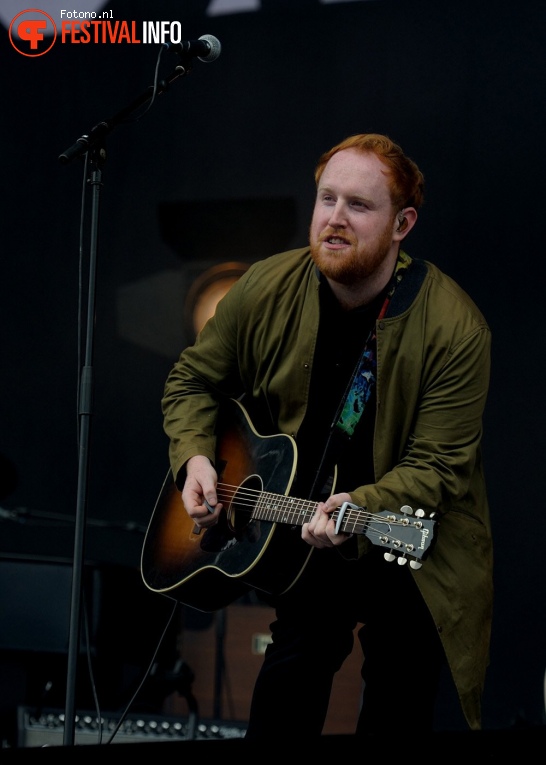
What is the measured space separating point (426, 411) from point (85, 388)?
95 centimetres

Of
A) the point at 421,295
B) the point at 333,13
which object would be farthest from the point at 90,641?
the point at 333,13

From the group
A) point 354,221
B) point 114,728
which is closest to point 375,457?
point 354,221

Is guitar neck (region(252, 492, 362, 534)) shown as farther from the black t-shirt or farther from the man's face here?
the man's face

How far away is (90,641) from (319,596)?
1463 millimetres

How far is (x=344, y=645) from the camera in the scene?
2.79 meters

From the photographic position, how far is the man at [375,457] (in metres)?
2.68

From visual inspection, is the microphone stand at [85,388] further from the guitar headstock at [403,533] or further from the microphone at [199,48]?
the guitar headstock at [403,533]

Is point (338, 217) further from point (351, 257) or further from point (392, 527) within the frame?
point (392, 527)

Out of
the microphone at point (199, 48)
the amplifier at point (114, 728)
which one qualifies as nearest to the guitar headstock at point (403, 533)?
the microphone at point (199, 48)

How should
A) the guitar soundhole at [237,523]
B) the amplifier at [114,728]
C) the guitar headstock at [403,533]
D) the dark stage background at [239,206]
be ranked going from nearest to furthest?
the guitar headstock at [403,533] → the guitar soundhole at [237,523] → the amplifier at [114,728] → the dark stage background at [239,206]

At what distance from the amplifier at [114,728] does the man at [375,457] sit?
103 cm

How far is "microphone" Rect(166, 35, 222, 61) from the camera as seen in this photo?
2719 mm

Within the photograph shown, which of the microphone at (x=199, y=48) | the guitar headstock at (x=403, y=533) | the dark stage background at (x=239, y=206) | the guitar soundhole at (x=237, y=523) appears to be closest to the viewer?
the guitar headstock at (x=403, y=533)

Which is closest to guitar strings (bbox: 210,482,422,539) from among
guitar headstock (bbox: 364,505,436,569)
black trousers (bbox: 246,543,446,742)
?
guitar headstock (bbox: 364,505,436,569)
